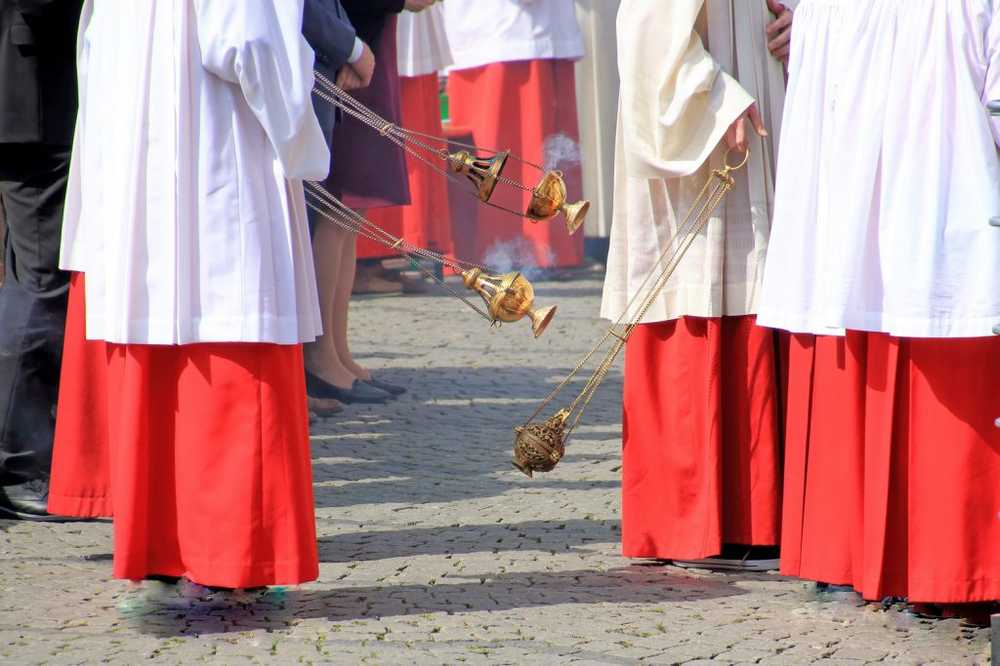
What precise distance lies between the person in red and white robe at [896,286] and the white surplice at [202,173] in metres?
1.26

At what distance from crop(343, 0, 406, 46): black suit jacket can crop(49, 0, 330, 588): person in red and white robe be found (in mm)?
2772

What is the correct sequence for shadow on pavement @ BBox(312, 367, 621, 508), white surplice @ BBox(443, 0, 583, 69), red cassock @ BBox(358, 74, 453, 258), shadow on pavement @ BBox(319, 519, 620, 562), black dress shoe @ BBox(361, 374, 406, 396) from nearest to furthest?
shadow on pavement @ BBox(319, 519, 620, 562) → shadow on pavement @ BBox(312, 367, 621, 508) → black dress shoe @ BBox(361, 374, 406, 396) → red cassock @ BBox(358, 74, 453, 258) → white surplice @ BBox(443, 0, 583, 69)

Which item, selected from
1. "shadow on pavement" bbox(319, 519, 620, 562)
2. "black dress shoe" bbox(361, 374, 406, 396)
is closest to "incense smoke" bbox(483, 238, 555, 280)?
"black dress shoe" bbox(361, 374, 406, 396)

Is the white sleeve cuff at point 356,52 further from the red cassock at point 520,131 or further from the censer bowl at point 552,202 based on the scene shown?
the red cassock at point 520,131

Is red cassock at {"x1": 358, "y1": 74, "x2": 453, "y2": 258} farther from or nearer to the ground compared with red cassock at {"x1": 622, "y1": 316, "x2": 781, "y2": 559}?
farther from the ground

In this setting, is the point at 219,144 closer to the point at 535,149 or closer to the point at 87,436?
the point at 87,436

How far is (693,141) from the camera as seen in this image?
4.69 m

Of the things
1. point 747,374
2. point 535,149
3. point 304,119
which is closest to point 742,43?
point 747,374

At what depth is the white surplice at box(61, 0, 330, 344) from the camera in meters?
4.16

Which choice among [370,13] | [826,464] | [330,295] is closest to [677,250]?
[826,464]

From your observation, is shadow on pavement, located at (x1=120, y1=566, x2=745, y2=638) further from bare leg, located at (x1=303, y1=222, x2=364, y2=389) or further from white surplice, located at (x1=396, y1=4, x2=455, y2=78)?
white surplice, located at (x1=396, y1=4, x2=455, y2=78)

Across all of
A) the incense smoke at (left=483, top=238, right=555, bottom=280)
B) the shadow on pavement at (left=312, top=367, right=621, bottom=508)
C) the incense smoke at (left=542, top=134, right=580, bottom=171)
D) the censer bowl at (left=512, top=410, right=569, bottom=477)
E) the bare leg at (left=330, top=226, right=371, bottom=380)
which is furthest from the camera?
the incense smoke at (left=483, top=238, right=555, bottom=280)

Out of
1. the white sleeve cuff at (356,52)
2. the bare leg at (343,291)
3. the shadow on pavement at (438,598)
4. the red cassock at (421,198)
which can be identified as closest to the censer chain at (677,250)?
the shadow on pavement at (438,598)

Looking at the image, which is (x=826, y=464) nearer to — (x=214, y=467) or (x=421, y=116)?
(x=214, y=467)
